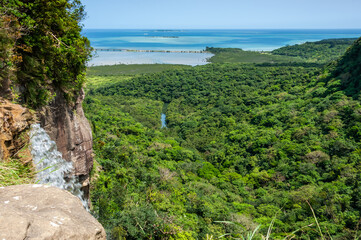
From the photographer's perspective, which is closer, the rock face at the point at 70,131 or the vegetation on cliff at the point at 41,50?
the vegetation on cliff at the point at 41,50

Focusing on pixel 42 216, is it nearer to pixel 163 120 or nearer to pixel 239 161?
pixel 239 161

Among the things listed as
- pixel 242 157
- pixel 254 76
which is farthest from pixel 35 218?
pixel 254 76

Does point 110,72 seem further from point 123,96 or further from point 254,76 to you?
point 254,76

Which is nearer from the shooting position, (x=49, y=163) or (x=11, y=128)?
(x=11, y=128)

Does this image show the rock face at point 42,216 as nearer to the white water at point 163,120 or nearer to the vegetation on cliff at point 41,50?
the vegetation on cliff at point 41,50

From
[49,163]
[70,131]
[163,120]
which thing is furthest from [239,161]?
[49,163]

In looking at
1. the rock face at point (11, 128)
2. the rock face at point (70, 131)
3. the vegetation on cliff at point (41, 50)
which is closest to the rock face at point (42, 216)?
the rock face at point (11, 128)
